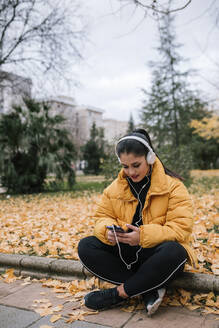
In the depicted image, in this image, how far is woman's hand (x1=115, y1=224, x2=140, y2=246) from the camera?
224 centimetres

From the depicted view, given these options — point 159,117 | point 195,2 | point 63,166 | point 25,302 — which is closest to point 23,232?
point 25,302

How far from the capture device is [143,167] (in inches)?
96.3

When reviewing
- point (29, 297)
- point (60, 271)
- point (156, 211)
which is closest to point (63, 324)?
point (29, 297)

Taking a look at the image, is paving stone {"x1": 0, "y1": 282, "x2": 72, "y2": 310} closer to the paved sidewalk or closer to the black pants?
the paved sidewalk

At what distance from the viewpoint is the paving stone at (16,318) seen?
2173mm

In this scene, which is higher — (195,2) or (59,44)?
(59,44)

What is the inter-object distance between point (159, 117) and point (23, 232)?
17.5 meters

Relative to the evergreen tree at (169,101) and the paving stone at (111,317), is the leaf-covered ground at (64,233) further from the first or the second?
the evergreen tree at (169,101)

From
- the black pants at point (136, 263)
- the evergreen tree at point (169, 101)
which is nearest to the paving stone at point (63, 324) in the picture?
the black pants at point (136, 263)

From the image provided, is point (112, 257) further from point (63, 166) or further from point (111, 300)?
point (63, 166)

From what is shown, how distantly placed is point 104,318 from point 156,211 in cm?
86

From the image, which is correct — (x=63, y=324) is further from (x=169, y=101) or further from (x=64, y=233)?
(x=169, y=101)

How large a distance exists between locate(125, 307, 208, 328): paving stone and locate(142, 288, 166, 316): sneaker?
6cm

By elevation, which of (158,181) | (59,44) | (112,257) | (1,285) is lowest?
(1,285)
